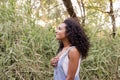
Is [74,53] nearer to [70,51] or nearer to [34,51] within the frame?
[70,51]

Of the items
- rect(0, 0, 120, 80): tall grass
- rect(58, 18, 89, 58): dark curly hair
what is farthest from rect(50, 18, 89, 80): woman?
rect(0, 0, 120, 80): tall grass

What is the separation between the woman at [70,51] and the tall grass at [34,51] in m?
1.01

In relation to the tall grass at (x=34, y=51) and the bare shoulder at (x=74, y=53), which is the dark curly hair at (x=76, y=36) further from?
the tall grass at (x=34, y=51)

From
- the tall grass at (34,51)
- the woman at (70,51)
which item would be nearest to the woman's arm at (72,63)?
the woman at (70,51)

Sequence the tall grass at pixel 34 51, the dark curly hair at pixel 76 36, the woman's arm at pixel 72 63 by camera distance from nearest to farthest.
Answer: the woman's arm at pixel 72 63
the dark curly hair at pixel 76 36
the tall grass at pixel 34 51

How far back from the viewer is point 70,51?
2.02 m

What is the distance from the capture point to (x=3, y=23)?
3.50 m

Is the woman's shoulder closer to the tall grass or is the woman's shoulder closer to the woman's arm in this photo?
the woman's arm

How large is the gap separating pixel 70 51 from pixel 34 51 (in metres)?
1.29

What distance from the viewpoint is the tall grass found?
3.10 metres

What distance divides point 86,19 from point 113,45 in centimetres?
66

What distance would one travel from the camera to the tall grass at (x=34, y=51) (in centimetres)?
310

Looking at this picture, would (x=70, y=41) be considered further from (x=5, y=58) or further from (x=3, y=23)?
(x=3, y=23)

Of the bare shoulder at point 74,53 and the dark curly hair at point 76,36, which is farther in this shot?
the dark curly hair at point 76,36
